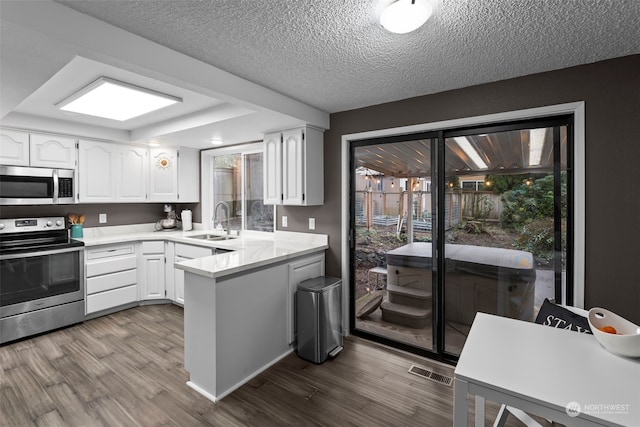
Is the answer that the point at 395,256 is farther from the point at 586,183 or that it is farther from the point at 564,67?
the point at 564,67

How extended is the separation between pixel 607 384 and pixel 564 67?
201 centimetres

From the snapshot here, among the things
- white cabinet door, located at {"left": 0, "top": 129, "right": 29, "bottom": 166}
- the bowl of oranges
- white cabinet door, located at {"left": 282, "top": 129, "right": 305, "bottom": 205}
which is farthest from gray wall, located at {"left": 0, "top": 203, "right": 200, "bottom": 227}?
the bowl of oranges

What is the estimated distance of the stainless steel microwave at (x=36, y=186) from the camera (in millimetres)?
3061

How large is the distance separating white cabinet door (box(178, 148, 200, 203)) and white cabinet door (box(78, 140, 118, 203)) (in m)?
0.81

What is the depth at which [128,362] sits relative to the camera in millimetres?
2568

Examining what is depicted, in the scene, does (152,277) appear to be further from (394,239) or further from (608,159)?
(608,159)

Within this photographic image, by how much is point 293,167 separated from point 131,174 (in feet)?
7.97

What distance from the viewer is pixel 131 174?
13.2ft

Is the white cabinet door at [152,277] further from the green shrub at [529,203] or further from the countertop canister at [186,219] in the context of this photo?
the green shrub at [529,203]

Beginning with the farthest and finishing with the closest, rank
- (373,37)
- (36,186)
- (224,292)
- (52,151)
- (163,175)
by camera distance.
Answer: (163,175) → (52,151) → (36,186) → (224,292) → (373,37)

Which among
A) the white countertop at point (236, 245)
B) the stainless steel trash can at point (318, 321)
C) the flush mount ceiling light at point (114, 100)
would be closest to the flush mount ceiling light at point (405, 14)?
the white countertop at point (236, 245)

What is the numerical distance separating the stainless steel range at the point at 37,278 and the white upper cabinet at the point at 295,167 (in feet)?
7.33

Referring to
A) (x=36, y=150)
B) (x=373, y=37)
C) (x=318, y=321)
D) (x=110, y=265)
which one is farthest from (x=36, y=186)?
(x=373, y=37)

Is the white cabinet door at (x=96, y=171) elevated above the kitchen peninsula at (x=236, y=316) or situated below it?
above
